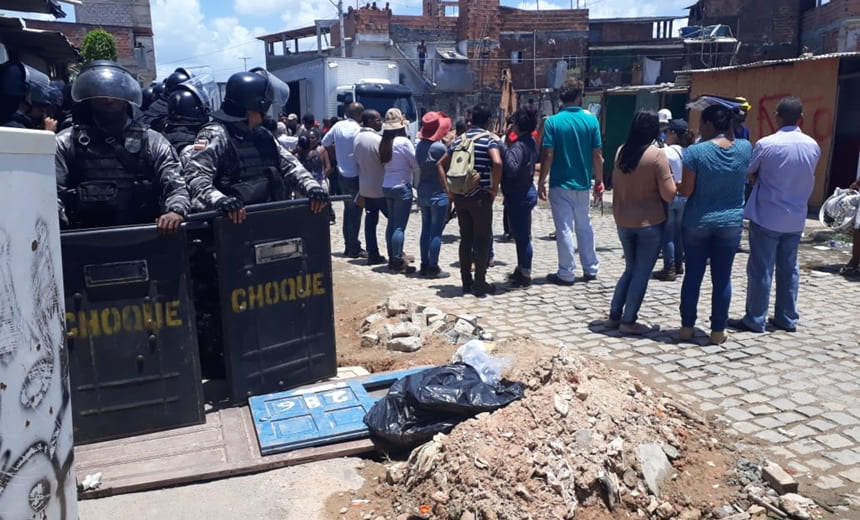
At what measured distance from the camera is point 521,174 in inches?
284

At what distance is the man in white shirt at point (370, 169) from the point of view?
8.38 meters

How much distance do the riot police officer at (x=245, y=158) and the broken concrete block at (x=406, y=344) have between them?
151cm

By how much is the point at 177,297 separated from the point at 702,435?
3174 mm

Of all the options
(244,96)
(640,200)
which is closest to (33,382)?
(244,96)

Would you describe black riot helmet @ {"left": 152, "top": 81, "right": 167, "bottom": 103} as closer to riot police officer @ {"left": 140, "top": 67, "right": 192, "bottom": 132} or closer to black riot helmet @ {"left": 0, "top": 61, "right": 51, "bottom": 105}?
riot police officer @ {"left": 140, "top": 67, "right": 192, "bottom": 132}

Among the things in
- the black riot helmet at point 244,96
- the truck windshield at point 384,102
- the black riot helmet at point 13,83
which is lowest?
the black riot helmet at point 244,96

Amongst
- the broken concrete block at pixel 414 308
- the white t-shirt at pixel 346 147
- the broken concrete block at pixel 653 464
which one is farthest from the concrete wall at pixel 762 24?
the broken concrete block at pixel 653 464

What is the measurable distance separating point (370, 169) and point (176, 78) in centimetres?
247

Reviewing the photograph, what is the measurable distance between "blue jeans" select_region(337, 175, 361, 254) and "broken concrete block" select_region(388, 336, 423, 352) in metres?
3.90

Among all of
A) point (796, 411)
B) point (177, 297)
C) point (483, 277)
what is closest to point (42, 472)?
point (177, 297)

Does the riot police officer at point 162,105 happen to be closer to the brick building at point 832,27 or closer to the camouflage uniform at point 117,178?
the camouflage uniform at point 117,178

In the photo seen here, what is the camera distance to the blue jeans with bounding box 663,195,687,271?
7.79m

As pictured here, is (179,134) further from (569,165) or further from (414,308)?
(569,165)

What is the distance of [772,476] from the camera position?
3.43m
